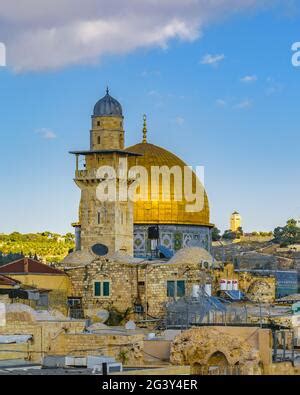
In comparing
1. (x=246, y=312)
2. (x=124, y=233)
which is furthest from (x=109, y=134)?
(x=246, y=312)

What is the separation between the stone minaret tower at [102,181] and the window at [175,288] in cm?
538

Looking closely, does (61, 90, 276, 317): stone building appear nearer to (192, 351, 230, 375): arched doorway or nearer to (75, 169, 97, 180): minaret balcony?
(75, 169, 97, 180): minaret balcony

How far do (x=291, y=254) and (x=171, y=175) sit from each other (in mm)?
21214

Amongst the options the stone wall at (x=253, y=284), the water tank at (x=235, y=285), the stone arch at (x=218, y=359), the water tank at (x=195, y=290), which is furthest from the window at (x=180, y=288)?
the stone arch at (x=218, y=359)

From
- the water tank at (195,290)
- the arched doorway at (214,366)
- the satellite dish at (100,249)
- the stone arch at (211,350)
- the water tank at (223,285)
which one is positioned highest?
the satellite dish at (100,249)

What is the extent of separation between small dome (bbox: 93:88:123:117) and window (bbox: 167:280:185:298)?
319 inches

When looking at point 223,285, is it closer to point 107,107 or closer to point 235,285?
point 235,285

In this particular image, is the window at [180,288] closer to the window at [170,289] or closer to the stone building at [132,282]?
the stone building at [132,282]

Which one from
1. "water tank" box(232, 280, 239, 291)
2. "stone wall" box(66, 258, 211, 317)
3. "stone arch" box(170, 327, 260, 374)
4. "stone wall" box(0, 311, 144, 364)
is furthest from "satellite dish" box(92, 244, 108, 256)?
"stone arch" box(170, 327, 260, 374)

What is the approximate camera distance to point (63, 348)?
32219 millimetres

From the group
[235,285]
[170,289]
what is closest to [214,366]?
[170,289]

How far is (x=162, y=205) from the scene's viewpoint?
196 feet

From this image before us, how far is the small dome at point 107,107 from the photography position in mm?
53625
